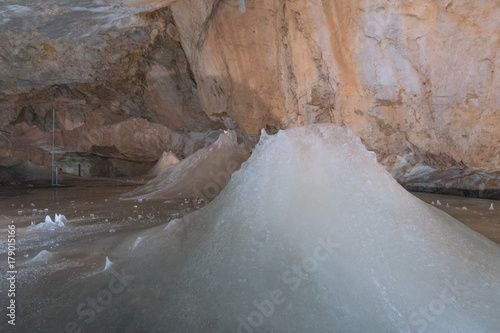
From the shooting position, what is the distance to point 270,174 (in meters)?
2.06

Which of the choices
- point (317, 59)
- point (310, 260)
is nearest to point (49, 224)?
point (310, 260)

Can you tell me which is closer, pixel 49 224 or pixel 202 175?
pixel 49 224

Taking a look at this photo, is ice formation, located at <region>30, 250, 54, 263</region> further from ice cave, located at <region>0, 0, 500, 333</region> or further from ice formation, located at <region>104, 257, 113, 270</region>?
ice formation, located at <region>104, 257, 113, 270</region>

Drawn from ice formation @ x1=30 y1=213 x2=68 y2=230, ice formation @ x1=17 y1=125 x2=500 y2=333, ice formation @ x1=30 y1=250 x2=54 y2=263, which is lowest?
ice formation @ x1=30 y1=213 x2=68 y2=230

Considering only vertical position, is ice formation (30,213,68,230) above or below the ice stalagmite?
below

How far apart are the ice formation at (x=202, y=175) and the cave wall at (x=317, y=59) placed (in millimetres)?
450

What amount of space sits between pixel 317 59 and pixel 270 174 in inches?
120

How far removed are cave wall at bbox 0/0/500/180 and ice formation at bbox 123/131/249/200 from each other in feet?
1.48

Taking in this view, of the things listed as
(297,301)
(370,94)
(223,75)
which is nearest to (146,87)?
(223,75)

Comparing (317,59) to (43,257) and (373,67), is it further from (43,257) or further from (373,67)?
(43,257)

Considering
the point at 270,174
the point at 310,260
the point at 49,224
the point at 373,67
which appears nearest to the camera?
the point at 310,260

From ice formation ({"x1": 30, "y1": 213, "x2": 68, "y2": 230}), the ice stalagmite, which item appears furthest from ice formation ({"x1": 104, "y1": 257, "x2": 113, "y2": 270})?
ice formation ({"x1": 30, "y1": 213, "x2": 68, "y2": 230})

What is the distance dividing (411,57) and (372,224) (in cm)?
312

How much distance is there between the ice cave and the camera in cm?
149
